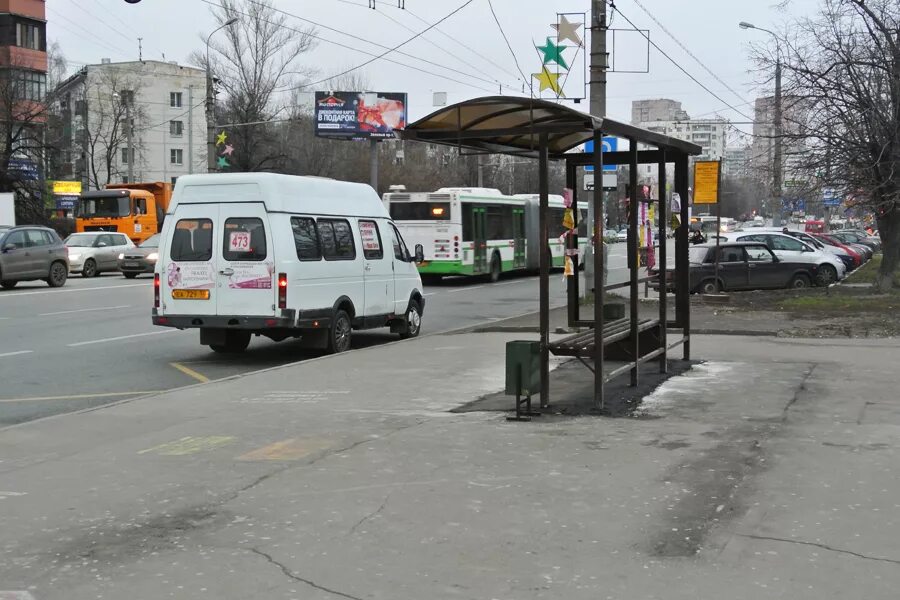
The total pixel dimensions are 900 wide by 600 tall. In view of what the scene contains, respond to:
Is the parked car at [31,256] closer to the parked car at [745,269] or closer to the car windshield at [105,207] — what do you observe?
the car windshield at [105,207]

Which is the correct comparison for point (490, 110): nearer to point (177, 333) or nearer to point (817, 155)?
point (177, 333)

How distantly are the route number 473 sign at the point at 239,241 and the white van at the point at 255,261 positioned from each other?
1 cm

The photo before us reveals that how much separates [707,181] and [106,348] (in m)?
13.4

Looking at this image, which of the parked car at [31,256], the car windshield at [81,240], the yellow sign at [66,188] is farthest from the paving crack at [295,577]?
the yellow sign at [66,188]

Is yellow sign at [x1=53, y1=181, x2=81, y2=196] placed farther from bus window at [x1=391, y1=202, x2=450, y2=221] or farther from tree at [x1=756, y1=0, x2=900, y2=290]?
tree at [x1=756, y1=0, x2=900, y2=290]

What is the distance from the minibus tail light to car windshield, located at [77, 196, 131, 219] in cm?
3288

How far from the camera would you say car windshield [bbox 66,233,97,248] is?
36.8 m

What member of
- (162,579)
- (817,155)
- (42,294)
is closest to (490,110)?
(162,579)

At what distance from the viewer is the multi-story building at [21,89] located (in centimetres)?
4959

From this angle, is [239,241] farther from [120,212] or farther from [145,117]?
[145,117]

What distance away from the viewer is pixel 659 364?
11.8m

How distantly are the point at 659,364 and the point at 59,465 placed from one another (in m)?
6.77

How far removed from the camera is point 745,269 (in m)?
26.1

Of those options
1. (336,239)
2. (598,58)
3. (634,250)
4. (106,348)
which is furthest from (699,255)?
(634,250)
